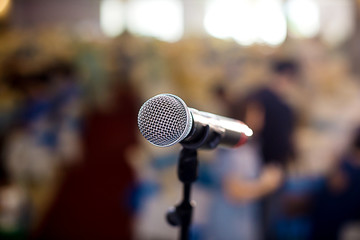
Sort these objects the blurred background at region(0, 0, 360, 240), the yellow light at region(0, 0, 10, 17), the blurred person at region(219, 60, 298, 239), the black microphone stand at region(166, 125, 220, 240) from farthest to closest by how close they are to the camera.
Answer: the yellow light at region(0, 0, 10, 17) → the blurred background at region(0, 0, 360, 240) → the blurred person at region(219, 60, 298, 239) → the black microphone stand at region(166, 125, 220, 240)

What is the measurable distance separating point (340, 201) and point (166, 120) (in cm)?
201

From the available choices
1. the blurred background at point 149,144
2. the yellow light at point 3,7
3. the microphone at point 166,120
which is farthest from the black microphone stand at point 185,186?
the yellow light at point 3,7

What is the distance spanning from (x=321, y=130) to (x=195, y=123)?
3005 millimetres

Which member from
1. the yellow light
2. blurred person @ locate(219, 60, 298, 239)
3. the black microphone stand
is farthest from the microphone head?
the yellow light

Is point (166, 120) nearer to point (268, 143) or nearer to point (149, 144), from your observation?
point (268, 143)

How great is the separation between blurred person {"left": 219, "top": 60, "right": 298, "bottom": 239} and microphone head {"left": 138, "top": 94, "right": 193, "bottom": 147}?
4.39 feet

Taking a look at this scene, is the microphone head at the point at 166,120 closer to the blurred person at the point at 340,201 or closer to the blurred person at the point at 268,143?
the blurred person at the point at 268,143

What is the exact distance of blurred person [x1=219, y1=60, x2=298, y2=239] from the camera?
204cm

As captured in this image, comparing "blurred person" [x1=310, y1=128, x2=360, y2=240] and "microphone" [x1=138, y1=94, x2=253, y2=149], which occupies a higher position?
"microphone" [x1=138, y1=94, x2=253, y2=149]

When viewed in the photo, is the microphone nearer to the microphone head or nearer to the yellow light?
the microphone head

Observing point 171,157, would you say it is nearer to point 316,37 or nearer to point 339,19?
point 316,37

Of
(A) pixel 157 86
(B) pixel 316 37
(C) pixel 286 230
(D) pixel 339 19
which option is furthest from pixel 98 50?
(D) pixel 339 19

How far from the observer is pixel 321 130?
11.4 ft

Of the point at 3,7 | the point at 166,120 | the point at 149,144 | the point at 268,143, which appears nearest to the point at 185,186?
the point at 166,120
